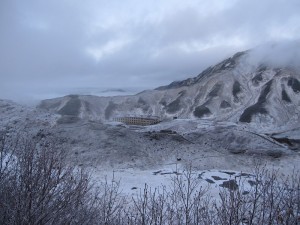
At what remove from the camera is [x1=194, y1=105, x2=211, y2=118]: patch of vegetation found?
10900 cm

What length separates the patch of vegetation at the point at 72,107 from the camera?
119300mm

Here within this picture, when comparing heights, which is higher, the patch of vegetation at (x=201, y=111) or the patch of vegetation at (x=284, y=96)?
the patch of vegetation at (x=284, y=96)

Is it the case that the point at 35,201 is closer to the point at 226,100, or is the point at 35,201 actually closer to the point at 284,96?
the point at 284,96

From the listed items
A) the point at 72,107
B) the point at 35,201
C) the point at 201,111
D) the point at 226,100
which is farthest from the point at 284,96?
the point at 35,201

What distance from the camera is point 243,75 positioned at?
133750 mm

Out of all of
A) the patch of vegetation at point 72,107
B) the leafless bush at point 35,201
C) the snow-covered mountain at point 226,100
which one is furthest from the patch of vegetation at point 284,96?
the leafless bush at point 35,201

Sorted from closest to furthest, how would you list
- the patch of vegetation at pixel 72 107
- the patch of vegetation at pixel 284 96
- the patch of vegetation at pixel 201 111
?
1. the patch of vegetation at pixel 284 96
2. the patch of vegetation at pixel 201 111
3. the patch of vegetation at pixel 72 107

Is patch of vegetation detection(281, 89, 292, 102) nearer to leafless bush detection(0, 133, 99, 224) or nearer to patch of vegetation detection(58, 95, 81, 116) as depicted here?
patch of vegetation detection(58, 95, 81, 116)

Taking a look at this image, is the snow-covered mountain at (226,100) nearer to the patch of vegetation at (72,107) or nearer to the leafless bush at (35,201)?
the patch of vegetation at (72,107)

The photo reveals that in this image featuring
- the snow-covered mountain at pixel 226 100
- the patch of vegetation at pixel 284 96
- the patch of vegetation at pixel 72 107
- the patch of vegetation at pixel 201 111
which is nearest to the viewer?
the snow-covered mountain at pixel 226 100

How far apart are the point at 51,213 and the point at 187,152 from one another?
77.2 ft

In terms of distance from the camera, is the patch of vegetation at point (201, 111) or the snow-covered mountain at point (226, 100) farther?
the patch of vegetation at point (201, 111)

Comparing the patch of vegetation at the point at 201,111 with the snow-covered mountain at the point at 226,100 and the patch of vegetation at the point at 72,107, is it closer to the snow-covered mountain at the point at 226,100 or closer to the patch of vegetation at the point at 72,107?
the snow-covered mountain at the point at 226,100

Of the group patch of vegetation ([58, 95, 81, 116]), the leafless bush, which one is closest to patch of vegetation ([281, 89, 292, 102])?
patch of vegetation ([58, 95, 81, 116])
